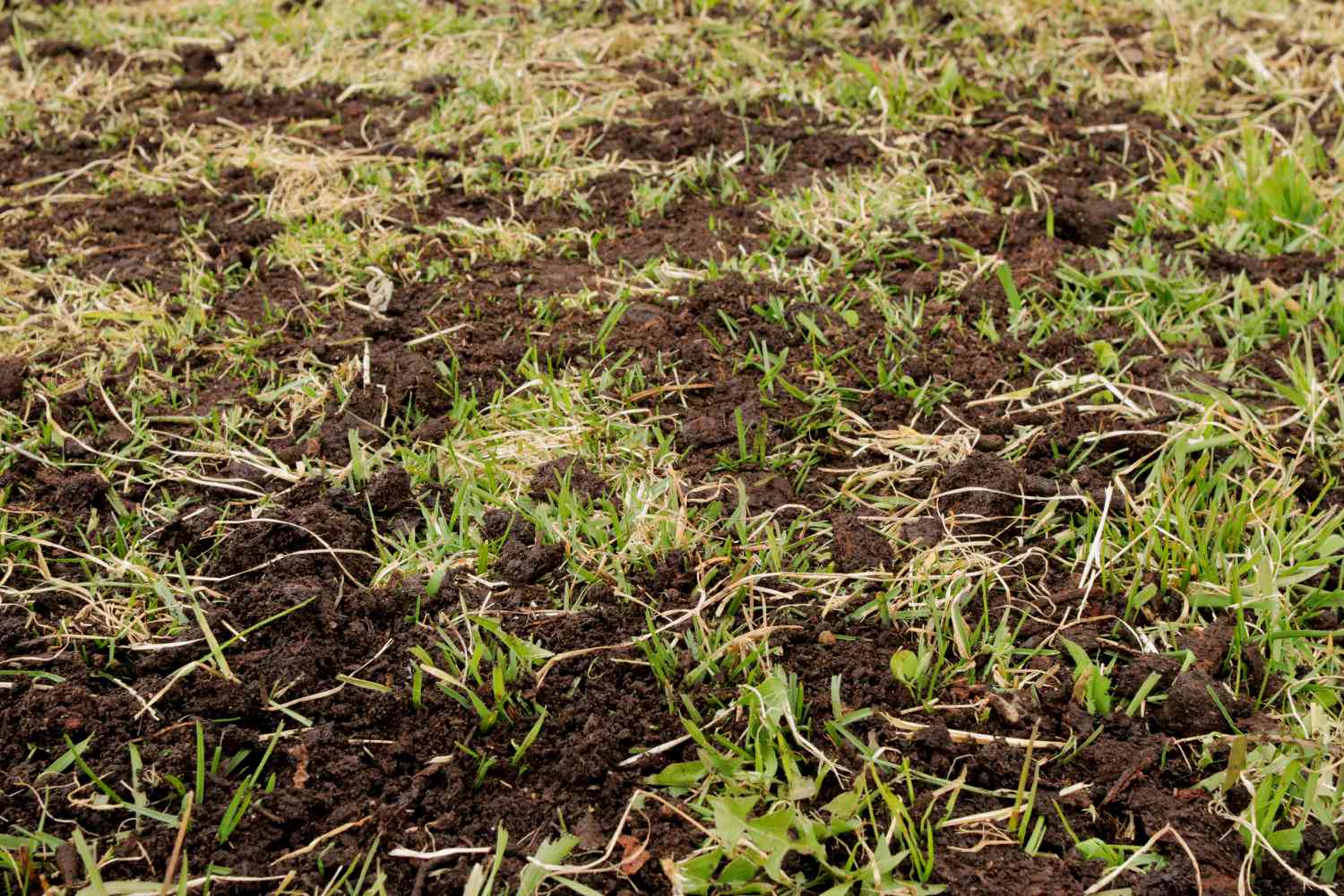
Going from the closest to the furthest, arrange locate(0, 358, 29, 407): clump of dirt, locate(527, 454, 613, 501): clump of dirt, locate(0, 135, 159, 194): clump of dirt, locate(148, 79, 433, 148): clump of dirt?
locate(527, 454, 613, 501): clump of dirt
locate(0, 358, 29, 407): clump of dirt
locate(0, 135, 159, 194): clump of dirt
locate(148, 79, 433, 148): clump of dirt

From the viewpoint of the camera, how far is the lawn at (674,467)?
6.29 feet

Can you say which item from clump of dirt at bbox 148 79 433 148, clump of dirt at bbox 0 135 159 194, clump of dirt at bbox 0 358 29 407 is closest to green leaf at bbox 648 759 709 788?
clump of dirt at bbox 0 358 29 407

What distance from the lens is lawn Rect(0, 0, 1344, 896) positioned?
1.92m

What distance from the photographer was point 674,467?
262 cm

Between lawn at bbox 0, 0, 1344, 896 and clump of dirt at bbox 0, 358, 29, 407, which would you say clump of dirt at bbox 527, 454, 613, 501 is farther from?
clump of dirt at bbox 0, 358, 29, 407

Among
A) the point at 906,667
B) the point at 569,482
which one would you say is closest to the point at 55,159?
the point at 569,482

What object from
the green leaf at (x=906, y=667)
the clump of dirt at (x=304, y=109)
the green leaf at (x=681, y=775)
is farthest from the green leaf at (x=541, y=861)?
the clump of dirt at (x=304, y=109)

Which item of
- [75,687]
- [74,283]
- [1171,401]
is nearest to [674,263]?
[1171,401]

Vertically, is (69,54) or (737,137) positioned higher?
(69,54)

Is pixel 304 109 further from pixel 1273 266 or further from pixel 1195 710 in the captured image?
pixel 1195 710

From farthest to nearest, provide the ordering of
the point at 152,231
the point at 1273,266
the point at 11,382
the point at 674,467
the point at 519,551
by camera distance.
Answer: the point at 152,231, the point at 1273,266, the point at 11,382, the point at 674,467, the point at 519,551

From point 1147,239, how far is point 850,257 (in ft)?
2.78

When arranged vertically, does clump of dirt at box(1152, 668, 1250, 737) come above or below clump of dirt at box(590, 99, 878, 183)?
below

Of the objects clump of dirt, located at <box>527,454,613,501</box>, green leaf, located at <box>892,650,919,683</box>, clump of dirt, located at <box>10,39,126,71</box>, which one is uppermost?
clump of dirt, located at <box>10,39,126,71</box>
